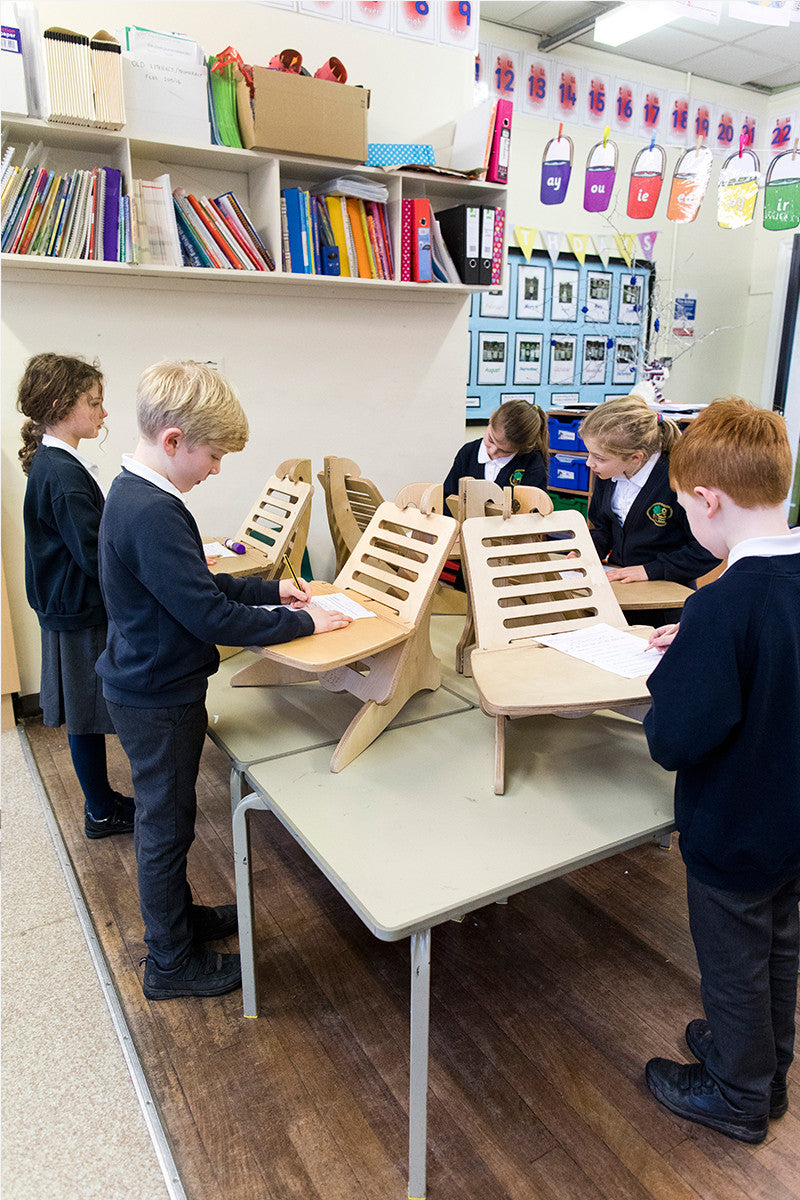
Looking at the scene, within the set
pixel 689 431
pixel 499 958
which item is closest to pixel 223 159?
pixel 689 431

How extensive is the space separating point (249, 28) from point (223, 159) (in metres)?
0.63

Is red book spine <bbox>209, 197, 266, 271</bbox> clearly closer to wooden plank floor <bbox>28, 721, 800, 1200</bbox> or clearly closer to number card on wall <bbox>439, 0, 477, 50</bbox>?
number card on wall <bbox>439, 0, 477, 50</bbox>

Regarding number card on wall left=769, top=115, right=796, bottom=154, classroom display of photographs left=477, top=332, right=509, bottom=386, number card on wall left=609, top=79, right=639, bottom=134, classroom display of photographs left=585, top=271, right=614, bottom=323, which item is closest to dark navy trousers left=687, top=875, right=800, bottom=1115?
classroom display of photographs left=477, top=332, right=509, bottom=386

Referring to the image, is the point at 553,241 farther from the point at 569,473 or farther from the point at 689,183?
the point at 569,473

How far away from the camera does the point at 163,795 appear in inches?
65.1

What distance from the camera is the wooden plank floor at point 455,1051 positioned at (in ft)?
4.59

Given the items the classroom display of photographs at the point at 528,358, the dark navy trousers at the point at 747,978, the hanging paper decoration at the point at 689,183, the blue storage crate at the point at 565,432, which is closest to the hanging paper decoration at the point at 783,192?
the hanging paper decoration at the point at 689,183

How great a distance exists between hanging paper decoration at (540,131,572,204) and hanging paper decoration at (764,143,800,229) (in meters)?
1.05

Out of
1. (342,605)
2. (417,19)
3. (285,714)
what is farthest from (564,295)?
(285,714)

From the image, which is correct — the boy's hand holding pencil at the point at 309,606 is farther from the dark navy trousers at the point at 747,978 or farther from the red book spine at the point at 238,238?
the red book spine at the point at 238,238

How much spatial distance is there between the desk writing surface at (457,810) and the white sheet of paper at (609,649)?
0.25m

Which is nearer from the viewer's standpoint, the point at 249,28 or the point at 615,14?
the point at 249,28

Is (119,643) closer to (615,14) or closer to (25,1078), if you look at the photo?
(25,1078)

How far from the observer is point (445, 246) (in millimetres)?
3664
